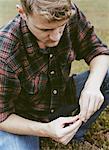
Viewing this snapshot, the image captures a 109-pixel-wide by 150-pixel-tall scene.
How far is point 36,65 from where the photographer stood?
6.44ft

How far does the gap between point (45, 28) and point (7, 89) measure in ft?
1.13

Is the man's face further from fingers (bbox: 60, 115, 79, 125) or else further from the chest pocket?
fingers (bbox: 60, 115, 79, 125)

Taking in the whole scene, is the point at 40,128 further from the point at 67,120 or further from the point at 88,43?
the point at 88,43

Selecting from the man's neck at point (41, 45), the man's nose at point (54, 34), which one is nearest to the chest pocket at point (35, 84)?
the man's neck at point (41, 45)

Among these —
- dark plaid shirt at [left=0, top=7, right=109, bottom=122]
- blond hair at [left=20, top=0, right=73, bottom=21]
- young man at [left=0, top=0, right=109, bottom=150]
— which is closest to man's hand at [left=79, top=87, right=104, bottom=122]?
young man at [left=0, top=0, right=109, bottom=150]

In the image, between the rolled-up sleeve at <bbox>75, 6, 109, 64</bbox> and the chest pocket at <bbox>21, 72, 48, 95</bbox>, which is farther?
the rolled-up sleeve at <bbox>75, 6, 109, 64</bbox>

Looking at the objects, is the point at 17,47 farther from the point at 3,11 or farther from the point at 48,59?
the point at 3,11

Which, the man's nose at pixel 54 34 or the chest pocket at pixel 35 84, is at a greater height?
the man's nose at pixel 54 34

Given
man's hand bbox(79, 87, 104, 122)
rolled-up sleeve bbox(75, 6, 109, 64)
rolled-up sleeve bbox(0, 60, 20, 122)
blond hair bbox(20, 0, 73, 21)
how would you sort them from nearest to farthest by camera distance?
blond hair bbox(20, 0, 73, 21), rolled-up sleeve bbox(0, 60, 20, 122), man's hand bbox(79, 87, 104, 122), rolled-up sleeve bbox(75, 6, 109, 64)

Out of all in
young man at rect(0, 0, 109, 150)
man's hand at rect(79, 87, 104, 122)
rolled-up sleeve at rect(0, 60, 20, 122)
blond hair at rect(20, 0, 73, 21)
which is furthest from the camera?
man's hand at rect(79, 87, 104, 122)

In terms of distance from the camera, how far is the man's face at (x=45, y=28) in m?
1.67

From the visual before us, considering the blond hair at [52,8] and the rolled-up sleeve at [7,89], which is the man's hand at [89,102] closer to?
the rolled-up sleeve at [7,89]

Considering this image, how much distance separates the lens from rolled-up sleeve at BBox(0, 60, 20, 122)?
1.87 metres

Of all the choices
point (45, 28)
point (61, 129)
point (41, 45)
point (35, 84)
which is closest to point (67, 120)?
point (61, 129)
